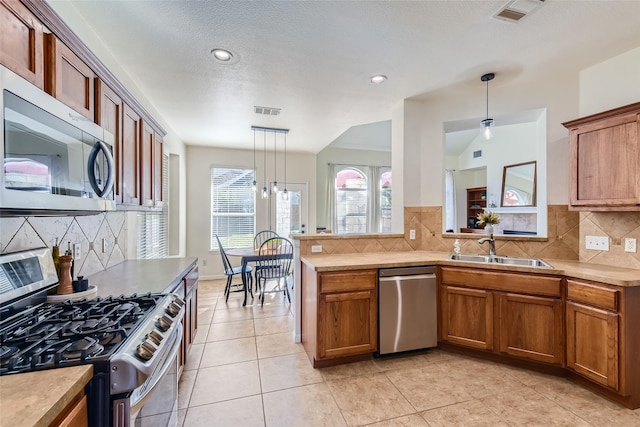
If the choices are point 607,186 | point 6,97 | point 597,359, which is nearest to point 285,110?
point 6,97

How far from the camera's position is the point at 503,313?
2.32 metres

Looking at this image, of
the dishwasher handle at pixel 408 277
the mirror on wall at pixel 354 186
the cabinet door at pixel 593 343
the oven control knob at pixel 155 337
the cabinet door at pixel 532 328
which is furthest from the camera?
the mirror on wall at pixel 354 186

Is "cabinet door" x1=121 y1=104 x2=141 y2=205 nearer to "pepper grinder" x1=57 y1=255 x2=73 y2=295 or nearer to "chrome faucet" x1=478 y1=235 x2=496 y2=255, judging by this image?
"pepper grinder" x1=57 y1=255 x2=73 y2=295

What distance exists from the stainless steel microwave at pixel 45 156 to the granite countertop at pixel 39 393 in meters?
0.53

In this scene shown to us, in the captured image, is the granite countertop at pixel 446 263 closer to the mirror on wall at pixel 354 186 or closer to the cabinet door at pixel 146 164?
the cabinet door at pixel 146 164

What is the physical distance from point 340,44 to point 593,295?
2.63 m

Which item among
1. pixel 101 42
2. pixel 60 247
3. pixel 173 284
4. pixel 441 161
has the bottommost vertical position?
pixel 173 284

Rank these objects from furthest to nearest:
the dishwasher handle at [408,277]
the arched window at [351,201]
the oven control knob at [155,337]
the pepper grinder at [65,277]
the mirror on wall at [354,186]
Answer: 1. the arched window at [351,201]
2. the mirror on wall at [354,186]
3. the dishwasher handle at [408,277]
4. the pepper grinder at [65,277]
5. the oven control knob at [155,337]

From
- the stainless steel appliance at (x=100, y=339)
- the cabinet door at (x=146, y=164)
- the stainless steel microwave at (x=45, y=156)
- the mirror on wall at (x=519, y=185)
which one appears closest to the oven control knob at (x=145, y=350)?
the stainless steel appliance at (x=100, y=339)

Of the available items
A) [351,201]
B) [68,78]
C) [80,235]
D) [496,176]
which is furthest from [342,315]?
[496,176]

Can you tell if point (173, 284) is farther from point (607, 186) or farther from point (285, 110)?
point (607, 186)

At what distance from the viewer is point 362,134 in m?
5.89

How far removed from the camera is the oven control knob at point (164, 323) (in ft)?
4.00

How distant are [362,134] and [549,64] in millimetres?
3610
